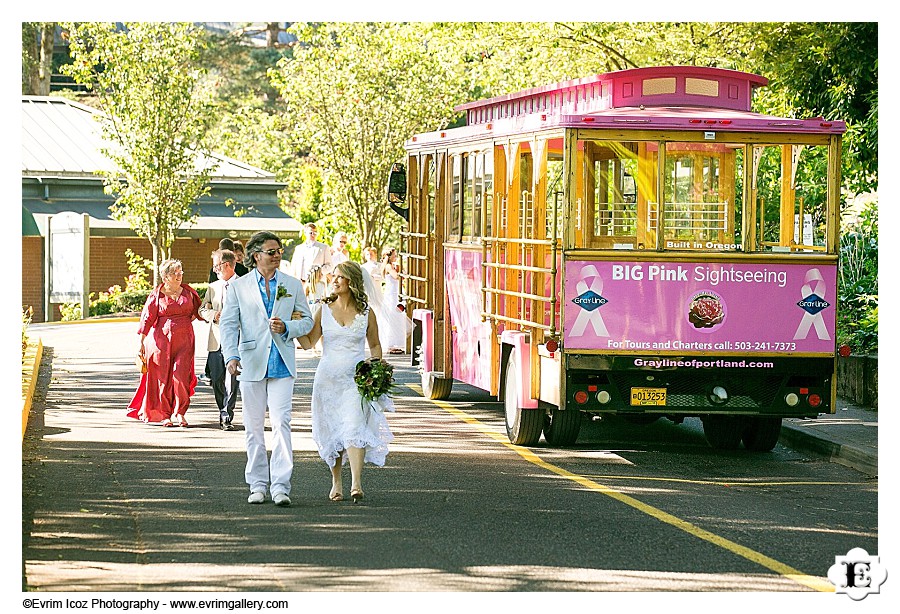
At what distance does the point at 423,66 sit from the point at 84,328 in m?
10.1

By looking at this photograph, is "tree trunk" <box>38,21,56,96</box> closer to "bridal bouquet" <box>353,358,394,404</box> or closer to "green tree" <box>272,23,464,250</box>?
"green tree" <box>272,23,464,250</box>

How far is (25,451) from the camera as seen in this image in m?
12.9

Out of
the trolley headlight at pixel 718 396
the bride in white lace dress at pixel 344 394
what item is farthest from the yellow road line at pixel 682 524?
the bride in white lace dress at pixel 344 394

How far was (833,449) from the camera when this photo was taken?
1331 cm

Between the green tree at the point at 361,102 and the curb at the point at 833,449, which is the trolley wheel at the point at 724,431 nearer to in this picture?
the curb at the point at 833,449

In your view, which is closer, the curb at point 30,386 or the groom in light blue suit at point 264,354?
the groom in light blue suit at point 264,354

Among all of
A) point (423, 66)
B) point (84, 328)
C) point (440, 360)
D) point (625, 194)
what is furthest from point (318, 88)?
point (625, 194)

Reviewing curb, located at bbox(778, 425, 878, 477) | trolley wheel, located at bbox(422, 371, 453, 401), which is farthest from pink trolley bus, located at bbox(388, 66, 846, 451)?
trolley wheel, located at bbox(422, 371, 453, 401)

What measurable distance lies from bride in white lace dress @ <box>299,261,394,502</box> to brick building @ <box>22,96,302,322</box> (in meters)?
24.1

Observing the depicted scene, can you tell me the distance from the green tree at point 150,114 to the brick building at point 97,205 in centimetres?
134

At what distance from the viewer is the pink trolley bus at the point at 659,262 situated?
12445mm

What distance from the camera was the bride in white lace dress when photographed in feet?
34.6

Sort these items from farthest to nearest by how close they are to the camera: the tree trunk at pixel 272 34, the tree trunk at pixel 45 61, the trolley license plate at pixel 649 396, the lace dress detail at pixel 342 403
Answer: the tree trunk at pixel 272 34 → the tree trunk at pixel 45 61 → the trolley license plate at pixel 649 396 → the lace dress detail at pixel 342 403
